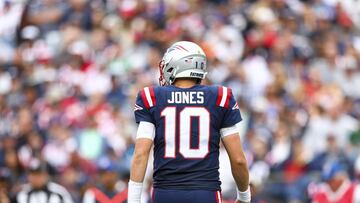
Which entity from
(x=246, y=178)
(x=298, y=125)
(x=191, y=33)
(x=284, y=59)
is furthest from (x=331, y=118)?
(x=246, y=178)

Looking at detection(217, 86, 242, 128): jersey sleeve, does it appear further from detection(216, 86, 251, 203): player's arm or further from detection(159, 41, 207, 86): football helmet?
detection(159, 41, 207, 86): football helmet

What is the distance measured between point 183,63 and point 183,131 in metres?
0.42

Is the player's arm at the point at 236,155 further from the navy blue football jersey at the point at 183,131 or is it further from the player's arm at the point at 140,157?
the player's arm at the point at 140,157

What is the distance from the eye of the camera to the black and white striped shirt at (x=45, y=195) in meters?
10.7

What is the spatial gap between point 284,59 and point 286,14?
51.3 inches

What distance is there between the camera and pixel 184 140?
6.24m

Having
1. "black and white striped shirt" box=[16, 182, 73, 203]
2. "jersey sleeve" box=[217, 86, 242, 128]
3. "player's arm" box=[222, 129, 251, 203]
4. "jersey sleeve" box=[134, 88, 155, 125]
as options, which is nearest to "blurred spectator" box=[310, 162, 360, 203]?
"black and white striped shirt" box=[16, 182, 73, 203]

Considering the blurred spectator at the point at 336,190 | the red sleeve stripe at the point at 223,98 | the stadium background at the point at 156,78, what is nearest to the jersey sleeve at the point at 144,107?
the red sleeve stripe at the point at 223,98

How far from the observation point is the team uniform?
6.24m

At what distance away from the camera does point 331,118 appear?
14.3m

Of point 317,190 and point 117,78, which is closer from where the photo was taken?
point 317,190

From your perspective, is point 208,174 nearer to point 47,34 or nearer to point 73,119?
point 73,119

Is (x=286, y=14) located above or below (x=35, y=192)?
above

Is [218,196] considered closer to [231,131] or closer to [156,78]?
[231,131]
